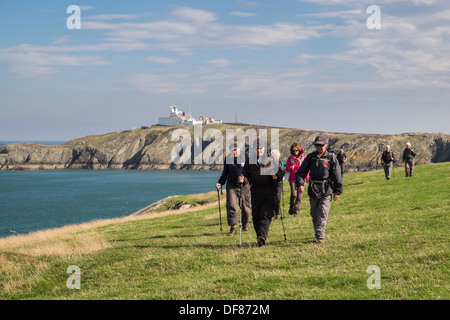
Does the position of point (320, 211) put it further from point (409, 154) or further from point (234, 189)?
point (409, 154)

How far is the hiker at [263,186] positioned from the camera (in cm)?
1333

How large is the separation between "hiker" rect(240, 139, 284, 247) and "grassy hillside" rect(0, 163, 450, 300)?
79 cm

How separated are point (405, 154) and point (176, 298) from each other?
27.2 meters

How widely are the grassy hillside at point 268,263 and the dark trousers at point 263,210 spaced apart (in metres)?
0.62

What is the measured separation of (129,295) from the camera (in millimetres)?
9414

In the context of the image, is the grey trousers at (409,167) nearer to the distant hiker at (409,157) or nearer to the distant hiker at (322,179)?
the distant hiker at (409,157)

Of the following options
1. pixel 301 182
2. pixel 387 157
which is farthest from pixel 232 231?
pixel 387 157

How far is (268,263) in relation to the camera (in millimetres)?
11117

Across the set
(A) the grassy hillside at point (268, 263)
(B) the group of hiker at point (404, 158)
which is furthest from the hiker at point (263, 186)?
(B) the group of hiker at point (404, 158)

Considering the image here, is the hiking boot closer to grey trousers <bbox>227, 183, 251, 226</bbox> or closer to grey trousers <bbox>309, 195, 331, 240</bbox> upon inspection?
grey trousers <bbox>227, 183, 251, 226</bbox>

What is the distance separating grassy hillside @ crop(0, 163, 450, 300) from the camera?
28.9 ft

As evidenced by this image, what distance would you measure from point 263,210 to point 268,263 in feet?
8.05

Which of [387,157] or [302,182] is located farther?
[387,157]


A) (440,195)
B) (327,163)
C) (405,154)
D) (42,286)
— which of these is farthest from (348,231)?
(405,154)
